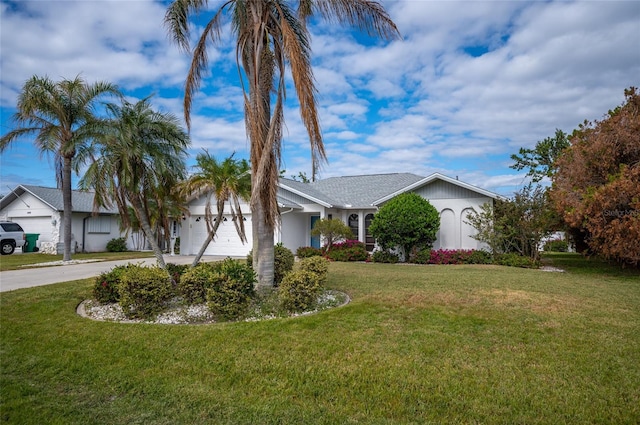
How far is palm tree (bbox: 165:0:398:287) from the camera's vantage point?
710 centimetres

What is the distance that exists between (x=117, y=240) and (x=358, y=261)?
670 inches

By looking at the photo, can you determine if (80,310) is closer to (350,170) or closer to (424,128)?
(424,128)

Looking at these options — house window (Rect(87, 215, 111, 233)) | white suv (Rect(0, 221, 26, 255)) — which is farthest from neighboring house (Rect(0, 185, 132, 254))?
white suv (Rect(0, 221, 26, 255))

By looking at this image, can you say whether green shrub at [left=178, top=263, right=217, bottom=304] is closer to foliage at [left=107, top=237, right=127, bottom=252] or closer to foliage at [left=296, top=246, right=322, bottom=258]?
foliage at [left=296, top=246, right=322, bottom=258]

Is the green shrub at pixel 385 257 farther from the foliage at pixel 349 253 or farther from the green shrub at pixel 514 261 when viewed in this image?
the green shrub at pixel 514 261

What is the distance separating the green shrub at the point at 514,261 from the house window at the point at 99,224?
77.6ft

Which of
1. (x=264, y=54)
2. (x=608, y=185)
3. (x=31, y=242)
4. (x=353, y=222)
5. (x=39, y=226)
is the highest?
(x=264, y=54)

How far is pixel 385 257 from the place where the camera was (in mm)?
16688

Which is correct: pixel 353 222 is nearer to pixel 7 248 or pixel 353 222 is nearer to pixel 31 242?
pixel 7 248

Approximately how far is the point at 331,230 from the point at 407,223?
11.5 feet

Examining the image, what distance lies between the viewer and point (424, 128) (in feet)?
57.3

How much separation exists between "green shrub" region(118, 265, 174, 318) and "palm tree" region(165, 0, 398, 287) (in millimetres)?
1898

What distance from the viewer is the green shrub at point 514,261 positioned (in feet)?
47.7

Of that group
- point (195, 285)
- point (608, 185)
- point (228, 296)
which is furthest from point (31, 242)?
point (608, 185)
